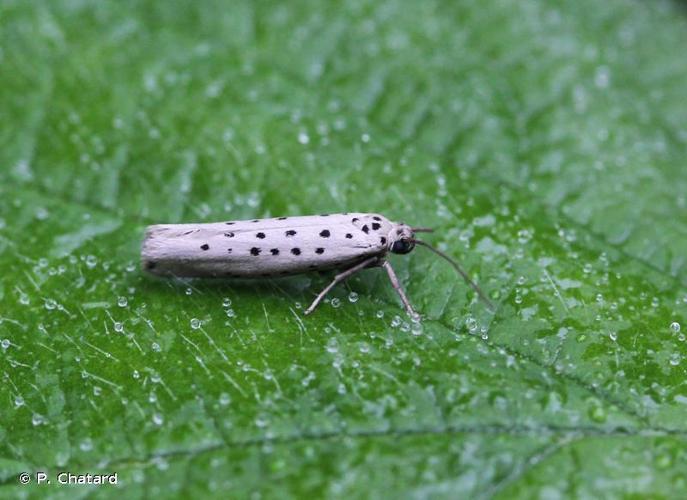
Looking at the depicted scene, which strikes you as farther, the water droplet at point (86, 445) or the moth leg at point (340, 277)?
the moth leg at point (340, 277)

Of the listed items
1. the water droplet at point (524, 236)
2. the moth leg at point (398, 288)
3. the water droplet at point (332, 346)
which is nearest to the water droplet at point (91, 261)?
the water droplet at point (332, 346)

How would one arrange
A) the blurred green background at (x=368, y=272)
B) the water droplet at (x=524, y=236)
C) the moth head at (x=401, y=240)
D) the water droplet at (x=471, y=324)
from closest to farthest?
the blurred green background at (x=368, y=272), the water droplet at (x=471, y=324), the moth head at (x=401, y=240), the water droplet at (x=524, y=236)

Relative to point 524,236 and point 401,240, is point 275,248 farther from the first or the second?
point 524,236

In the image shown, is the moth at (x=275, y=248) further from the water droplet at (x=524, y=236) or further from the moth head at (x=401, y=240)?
the water droplet at (x=524, y=236)

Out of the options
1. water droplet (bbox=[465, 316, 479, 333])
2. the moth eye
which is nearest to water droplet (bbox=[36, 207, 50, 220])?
the moth eye

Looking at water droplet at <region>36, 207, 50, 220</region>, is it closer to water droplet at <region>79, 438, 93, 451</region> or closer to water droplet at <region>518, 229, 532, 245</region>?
water droplet at <region>79, 438, 93, 451</region>

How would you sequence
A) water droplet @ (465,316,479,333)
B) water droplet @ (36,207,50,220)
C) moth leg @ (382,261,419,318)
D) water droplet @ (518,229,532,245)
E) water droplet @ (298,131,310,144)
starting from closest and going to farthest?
water droplet @ (465,316,479,333) < moth leg @ (382,261,419,318) < water droplet @ (518,229,532,245) < water droplet @ (36,207,50,220) < water droplet @ (298,131,310,144)

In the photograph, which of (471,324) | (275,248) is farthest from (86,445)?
(471,324)

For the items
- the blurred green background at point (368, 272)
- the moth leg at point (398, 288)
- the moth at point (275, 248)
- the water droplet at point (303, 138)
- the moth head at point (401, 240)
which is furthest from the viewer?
the water droplet at point (303, 138)
